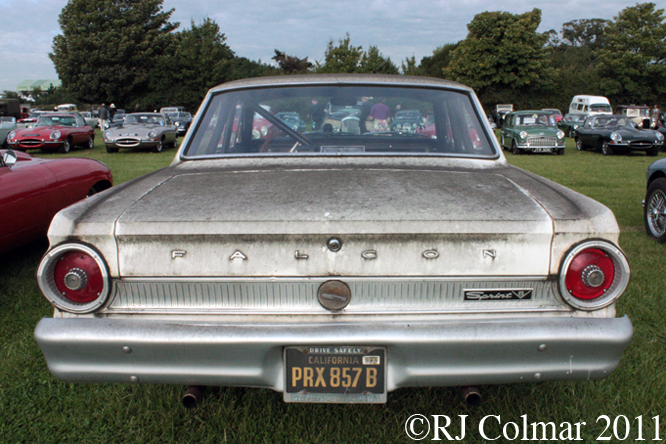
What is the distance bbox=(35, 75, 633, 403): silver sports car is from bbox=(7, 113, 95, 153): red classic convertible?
16.0m

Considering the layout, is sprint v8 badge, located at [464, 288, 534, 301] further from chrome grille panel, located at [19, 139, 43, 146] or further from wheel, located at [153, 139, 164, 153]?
chrome grille panel, located at [19, 139, 43, 146]

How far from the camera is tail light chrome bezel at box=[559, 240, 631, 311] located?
1.77 m

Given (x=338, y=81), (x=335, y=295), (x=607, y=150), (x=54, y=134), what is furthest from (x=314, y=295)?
(x=607, y=150)

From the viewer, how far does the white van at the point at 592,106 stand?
89.7 ft

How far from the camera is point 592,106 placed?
27.7 m

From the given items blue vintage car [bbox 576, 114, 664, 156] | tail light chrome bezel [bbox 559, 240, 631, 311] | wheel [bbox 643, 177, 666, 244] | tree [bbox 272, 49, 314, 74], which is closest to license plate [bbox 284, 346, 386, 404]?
tail light chrome bezel [bbox 559, 240, 631, 311]

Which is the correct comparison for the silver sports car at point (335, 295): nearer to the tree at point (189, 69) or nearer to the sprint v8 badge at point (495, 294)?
the sprint v8 badge at point (495, 294)

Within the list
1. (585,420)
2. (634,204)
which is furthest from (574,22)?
(585,420)

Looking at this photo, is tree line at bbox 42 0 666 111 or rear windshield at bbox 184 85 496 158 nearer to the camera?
rear windshield at bbox 184 85 496 158

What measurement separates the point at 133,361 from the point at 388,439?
112 centimetres

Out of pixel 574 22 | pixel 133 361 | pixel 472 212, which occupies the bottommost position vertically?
pixel 133 361

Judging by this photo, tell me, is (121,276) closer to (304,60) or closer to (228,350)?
(228,350)

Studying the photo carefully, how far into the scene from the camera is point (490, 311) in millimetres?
1797

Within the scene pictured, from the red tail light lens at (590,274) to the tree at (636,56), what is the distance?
46.3 m
